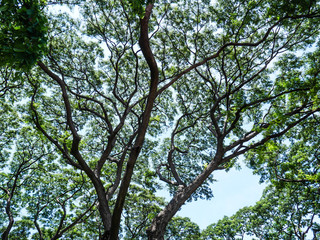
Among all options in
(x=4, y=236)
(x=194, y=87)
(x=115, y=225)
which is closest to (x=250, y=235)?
(x=194, y=87)

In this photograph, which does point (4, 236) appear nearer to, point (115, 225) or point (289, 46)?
point (115, 225)

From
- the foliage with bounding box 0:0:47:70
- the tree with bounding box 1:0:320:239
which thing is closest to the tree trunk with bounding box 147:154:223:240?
the tree with bounding box 1:0:320:239

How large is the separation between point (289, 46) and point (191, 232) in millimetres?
15741

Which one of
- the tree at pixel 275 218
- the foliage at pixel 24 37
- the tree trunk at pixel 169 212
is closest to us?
the foliage at pixel 24 37

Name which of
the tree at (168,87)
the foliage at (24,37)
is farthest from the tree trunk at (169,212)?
the foliage at (24,37)

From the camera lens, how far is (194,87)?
456 inches

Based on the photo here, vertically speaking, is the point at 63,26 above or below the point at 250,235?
above

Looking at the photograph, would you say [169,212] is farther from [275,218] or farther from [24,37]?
[275,218]

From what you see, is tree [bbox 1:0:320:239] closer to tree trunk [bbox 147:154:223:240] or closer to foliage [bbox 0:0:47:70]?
tree trunk [bbox 147:154:223:240]

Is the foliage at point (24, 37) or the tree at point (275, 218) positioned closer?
the foliage at point (24, 37)

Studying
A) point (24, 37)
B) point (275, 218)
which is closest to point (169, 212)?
point (24, 37)

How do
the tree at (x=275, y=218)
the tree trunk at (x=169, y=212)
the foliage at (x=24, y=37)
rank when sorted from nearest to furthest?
the foliage at (x=24, y=37) < the tree trunk at (x=169, y=212) < the tree at (x=275, y=218)

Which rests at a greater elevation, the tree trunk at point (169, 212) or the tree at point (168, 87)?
the tree at point (168, 87)

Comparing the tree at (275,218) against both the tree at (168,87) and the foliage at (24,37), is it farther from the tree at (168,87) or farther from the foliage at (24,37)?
the foliage at (24,37)
